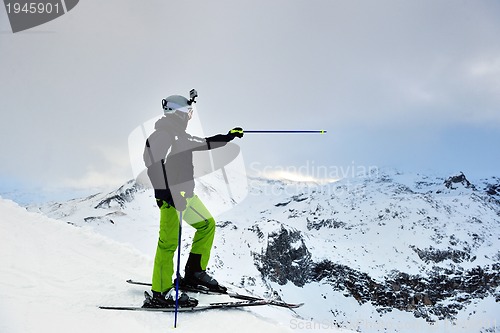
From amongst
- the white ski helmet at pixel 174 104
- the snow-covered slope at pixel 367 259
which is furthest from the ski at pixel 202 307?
the snow-covered slope at pixel 367 259

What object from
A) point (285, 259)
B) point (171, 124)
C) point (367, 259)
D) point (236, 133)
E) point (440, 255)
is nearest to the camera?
point (171, 124)

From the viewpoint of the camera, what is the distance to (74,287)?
5770mm

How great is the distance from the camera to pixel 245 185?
705cm

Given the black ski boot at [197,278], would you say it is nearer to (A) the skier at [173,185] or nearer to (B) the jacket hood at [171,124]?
(A) the skier at [173,185]

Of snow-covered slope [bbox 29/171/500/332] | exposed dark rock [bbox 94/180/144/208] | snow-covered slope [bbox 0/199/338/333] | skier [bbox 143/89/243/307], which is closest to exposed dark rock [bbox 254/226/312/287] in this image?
snow-covered slope [bbox 29/171/500/332]

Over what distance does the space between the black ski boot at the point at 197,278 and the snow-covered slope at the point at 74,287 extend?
0.79m

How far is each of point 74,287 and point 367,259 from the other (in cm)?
16289

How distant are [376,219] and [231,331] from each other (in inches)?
8036

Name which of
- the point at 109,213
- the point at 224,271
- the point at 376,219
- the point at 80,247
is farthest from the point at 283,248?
the point at 80,247

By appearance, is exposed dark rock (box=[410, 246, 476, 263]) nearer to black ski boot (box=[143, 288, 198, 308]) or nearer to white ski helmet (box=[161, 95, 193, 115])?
black ski boot (box=[143, 288, 198, 308])

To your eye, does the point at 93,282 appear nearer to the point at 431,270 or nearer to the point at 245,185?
the point at 245,185

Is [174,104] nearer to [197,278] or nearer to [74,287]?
[197,278]

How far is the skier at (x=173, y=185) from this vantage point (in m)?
5.32

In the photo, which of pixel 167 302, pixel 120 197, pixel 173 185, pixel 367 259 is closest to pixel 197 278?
pixel 167 302
